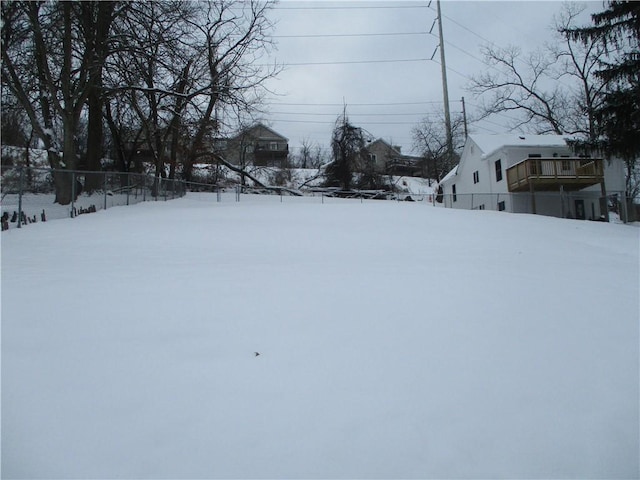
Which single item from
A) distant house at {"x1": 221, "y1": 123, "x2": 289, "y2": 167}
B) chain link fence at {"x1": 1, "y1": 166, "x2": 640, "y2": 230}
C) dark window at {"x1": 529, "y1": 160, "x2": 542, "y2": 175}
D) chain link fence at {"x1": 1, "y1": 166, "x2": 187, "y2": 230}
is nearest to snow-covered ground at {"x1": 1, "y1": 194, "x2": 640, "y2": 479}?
chain link fence at {"x1": 1, "y1": 166, "x2": 187, "y2": 230}

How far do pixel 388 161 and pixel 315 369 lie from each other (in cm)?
5233

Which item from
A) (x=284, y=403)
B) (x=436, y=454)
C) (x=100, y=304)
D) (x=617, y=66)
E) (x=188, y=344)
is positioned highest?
(x=617, y=66)

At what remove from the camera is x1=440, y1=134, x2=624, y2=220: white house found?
2573cm

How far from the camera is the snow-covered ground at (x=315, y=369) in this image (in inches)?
120

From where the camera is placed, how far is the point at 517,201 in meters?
27.6

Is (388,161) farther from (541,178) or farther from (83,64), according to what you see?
(83,64)

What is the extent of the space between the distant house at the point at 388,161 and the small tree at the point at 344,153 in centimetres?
83

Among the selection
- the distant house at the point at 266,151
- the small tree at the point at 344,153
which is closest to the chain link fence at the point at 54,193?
the small tree at the point at 344,153

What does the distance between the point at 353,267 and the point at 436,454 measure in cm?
482

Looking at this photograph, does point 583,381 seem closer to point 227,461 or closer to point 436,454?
point 436,454

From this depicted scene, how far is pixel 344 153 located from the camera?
1431 inches

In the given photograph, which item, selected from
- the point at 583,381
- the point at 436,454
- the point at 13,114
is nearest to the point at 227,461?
the point at 436,454

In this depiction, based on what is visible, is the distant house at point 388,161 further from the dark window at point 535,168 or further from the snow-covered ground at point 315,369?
the snow-covered ground at point 315,369

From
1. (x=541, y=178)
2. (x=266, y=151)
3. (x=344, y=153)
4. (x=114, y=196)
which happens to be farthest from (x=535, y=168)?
(x=266, y=151)
